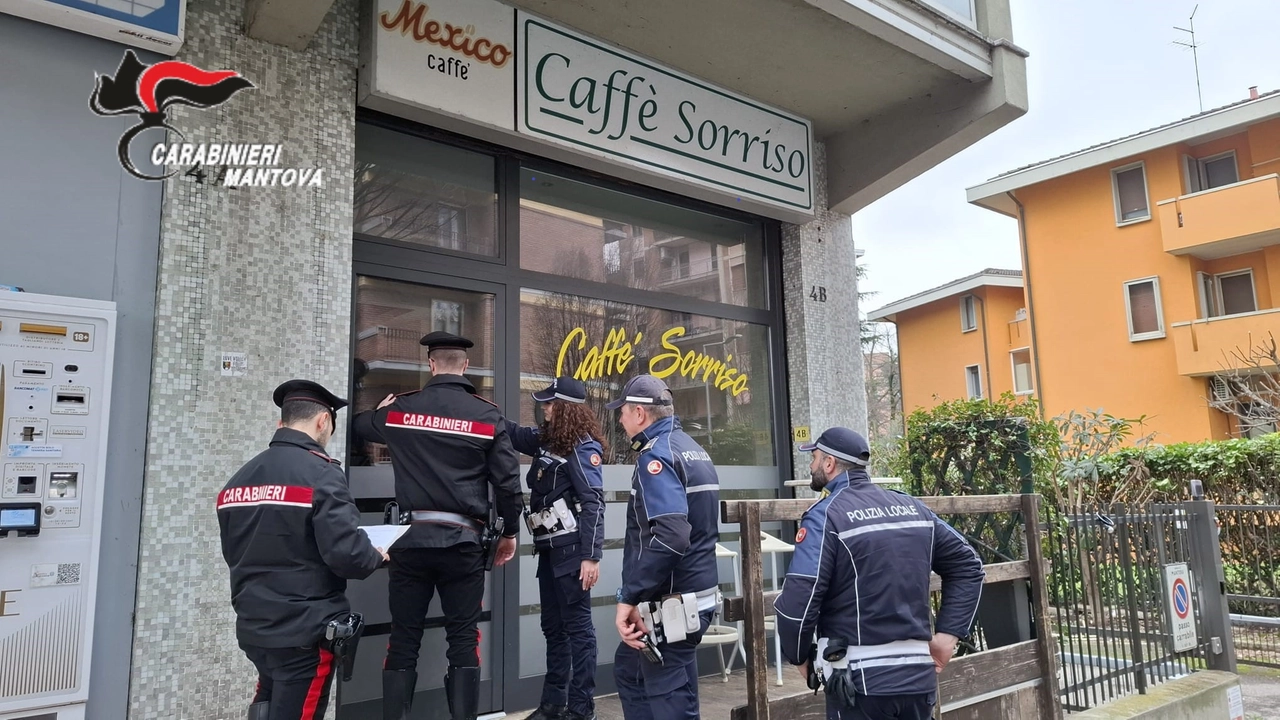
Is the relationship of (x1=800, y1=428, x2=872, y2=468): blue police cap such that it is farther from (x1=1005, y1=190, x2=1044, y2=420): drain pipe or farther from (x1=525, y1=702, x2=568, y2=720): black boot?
(x1=1005, y1=190, x2=1044, y2=420): drain pipe

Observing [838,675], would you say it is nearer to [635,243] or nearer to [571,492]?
[571,492]

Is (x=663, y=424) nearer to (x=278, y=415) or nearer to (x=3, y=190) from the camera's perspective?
(x=278, y=415)

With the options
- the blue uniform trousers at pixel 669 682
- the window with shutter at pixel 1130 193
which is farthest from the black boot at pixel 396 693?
→ the window with shutter at pixel 1130 193

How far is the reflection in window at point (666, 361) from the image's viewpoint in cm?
589

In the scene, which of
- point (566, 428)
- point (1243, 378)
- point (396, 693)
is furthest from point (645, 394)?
point (1243, 378)

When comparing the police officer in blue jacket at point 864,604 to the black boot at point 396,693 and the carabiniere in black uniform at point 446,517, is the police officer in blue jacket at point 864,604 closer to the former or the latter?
the carabiniere in black uniform at point 446,517

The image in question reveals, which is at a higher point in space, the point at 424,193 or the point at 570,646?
the point at 424,193

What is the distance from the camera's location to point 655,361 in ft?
21.7

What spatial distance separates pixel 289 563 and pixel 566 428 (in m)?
1.92

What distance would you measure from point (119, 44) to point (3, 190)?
3.03 feet

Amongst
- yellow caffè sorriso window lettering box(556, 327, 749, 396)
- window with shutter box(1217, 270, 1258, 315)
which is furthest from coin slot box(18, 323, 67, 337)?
window with shutter box(1217, 270, 1258, 315)

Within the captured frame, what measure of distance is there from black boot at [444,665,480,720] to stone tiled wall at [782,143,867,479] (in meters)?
3.76

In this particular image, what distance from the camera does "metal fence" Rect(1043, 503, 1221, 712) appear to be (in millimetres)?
5492

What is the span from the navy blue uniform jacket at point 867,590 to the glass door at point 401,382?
101 inches
